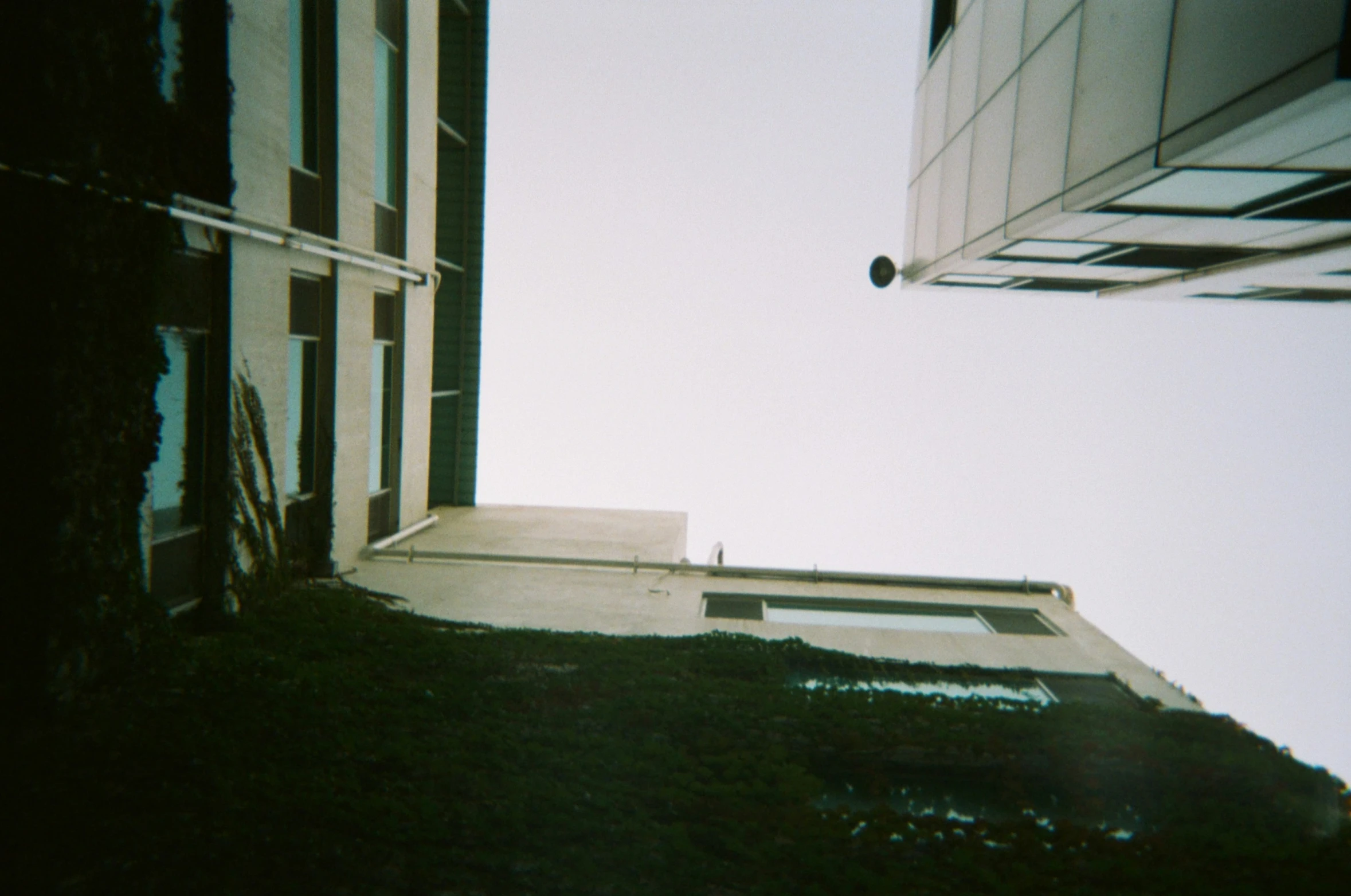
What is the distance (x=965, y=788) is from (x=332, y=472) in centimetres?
972

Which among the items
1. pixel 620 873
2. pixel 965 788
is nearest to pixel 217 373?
pixel 620 873

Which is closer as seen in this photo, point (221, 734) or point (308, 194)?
point (221, 734)

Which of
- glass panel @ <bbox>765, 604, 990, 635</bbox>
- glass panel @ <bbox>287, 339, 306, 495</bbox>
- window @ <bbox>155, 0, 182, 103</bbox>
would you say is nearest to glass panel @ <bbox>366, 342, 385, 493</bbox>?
glass panel @ <bbox>287, 339, 306, 495</bbox>

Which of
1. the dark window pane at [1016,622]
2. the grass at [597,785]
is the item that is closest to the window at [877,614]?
the dark window pane at [1016,622]

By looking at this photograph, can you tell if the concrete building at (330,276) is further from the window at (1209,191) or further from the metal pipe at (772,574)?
the window at (1209,191)

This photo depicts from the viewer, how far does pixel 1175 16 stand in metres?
6.31

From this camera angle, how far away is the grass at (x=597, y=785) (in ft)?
19.9

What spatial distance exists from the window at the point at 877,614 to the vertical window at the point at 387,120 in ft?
28.4

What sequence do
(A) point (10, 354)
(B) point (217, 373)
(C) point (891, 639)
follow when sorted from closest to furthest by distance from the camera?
(A) point (10, 354), (B) point (217, 373), (C) point (891, 639)

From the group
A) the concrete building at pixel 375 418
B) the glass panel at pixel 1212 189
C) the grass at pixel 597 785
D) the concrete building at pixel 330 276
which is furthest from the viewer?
the concrete building at pixel 375 418

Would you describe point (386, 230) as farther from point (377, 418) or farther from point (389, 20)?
point (389, 20)

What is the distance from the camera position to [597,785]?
7.27 meters

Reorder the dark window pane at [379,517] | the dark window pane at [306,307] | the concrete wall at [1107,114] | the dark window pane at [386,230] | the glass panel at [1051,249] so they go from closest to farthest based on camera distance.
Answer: the concrete wall at [1107,114], the glass panel at [1051,249], the dark window pane at [306,307], the dark window pane at [386,230], the dark window pane at [379,517]

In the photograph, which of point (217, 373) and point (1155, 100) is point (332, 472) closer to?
point (217, 373)
